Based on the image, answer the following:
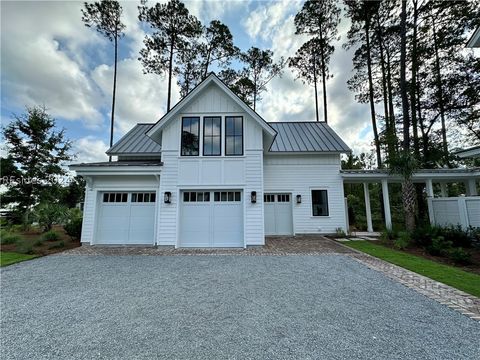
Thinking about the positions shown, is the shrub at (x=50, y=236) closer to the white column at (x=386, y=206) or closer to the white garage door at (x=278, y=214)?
the white garage door at (x=278, y=214)

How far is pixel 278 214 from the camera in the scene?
36.8ft

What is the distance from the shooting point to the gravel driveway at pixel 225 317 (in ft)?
7.87

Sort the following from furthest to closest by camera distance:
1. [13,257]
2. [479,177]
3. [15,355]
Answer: [479,177]
[13,257]
[15,355]

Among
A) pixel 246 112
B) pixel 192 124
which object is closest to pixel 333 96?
Answer: pixel 246 112

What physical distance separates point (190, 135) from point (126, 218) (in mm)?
4656

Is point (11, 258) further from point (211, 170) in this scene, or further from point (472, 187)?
point (472, 187)

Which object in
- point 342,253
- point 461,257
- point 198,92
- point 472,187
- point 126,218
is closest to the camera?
point 461,257

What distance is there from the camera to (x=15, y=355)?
2354 millimetres

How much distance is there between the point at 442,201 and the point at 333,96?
1048 centimetres

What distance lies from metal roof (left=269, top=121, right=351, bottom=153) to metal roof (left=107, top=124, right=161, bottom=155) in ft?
22.7

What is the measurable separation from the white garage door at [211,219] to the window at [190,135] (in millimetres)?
1799

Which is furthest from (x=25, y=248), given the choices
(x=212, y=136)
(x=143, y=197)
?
(x=212, y=136)

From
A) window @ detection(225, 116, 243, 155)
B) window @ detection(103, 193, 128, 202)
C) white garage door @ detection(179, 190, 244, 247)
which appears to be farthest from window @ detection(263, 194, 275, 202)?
window @ detection(103, 193, 128, 202)

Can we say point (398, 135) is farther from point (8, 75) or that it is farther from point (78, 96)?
point (8, 75)
